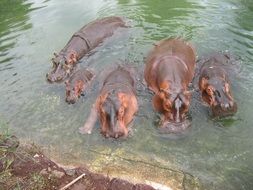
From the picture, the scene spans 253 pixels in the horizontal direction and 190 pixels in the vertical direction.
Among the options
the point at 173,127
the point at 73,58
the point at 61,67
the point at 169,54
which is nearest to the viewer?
the point at 173,127

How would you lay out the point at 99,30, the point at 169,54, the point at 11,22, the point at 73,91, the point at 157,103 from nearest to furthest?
the point at 157,103, the point at 73,91, the point at 169,54, the point at 99,30, the point at 11,22

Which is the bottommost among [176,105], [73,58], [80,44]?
[73,58]

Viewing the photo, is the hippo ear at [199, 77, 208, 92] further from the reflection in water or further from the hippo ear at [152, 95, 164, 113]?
the reflection in water

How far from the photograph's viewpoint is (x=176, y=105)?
7.68 meters

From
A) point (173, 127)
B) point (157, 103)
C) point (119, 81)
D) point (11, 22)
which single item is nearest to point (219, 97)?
point (173, 127)

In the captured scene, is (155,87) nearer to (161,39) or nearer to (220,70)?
(220,70)

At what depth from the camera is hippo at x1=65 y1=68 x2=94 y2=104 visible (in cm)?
906

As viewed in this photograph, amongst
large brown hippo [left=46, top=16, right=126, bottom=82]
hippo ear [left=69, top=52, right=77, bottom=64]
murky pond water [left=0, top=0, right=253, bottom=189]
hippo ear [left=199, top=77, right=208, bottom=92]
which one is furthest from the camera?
hippo ear [left=69, top=52, right=77, bottom=64]

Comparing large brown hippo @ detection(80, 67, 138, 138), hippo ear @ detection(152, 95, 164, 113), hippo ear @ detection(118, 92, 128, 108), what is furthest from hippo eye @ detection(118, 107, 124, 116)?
hippo ear @ detection(152, 95, 164, 113)

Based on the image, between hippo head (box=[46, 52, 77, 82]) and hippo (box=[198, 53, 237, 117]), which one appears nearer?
hippo (box=[198, 53, 237, 117])

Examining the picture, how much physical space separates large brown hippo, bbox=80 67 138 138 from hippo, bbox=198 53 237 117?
4.57ft

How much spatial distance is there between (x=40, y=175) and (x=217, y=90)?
356cm

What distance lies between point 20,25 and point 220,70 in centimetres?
667

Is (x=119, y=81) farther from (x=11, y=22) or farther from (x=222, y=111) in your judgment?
(x=11, y=22)
